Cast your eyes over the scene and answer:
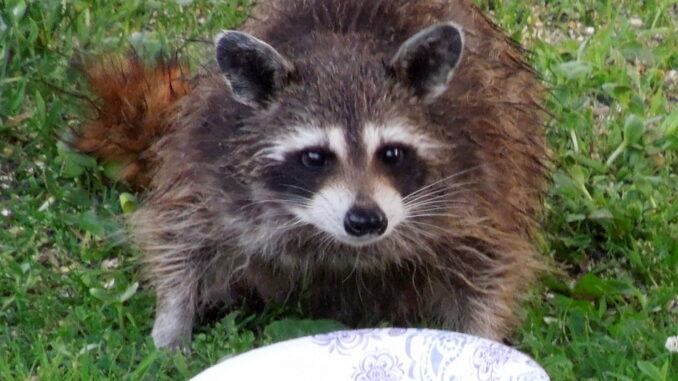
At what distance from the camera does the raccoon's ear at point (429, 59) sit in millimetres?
3305

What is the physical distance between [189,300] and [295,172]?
2.18 ft

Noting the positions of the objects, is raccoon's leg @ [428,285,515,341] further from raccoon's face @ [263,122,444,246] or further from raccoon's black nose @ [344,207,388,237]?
raccoon's black nose @ [344,207,388,237]

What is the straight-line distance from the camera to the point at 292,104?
10.9ft

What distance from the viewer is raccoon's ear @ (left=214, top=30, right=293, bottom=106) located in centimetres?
328

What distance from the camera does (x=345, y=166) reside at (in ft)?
10.6

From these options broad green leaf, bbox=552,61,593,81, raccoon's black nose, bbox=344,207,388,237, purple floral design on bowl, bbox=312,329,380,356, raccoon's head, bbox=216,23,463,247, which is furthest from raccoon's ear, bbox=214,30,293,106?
broad green leaf, bbox=552,61,593,81

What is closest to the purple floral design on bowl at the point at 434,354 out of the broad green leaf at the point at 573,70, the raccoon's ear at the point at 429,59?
the raccoon's ear at the point at 429,59

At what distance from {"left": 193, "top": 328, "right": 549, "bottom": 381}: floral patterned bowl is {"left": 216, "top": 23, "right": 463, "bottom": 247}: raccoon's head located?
0.24 m

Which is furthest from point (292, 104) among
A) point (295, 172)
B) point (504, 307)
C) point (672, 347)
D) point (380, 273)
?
point (672, 347)

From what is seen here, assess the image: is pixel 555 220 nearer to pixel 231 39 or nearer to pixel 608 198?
pixel 608 198

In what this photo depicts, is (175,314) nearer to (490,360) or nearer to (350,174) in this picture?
(350,174)

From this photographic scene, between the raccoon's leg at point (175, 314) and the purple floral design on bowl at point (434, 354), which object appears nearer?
the purple floral design on bowl at point (434, 354)

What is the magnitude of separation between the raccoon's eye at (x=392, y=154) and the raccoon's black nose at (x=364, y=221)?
16 cm

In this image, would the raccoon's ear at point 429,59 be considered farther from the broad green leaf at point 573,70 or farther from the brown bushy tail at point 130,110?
the broad green leaf at point 573,70
